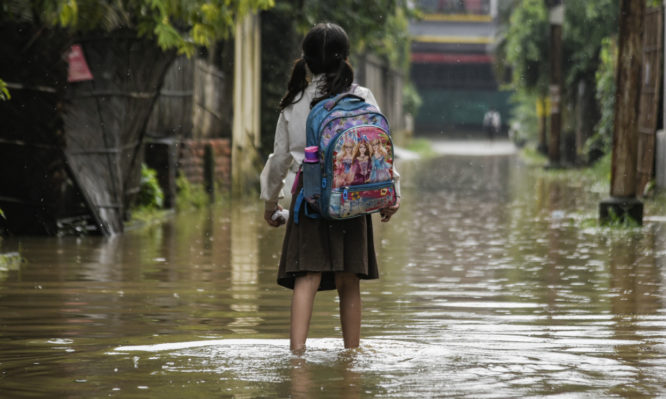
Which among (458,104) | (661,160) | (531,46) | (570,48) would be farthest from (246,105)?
(458,104)

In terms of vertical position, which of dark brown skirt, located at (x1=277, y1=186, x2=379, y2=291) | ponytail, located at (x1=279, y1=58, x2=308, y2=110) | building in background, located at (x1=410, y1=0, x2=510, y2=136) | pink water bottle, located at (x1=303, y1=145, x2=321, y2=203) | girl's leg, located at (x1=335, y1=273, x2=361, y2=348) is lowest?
building in background, located at (x1=410, y1=0, x2=510, y2=136)

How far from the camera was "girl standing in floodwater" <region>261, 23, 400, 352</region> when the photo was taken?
6.12 m

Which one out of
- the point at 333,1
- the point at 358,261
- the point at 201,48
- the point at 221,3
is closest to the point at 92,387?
the point at 358,261

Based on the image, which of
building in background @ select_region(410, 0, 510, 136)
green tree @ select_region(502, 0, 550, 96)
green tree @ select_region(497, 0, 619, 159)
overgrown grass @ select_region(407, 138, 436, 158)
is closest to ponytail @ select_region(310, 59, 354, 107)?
green tree @ select_region(497, 0, 619, 159)

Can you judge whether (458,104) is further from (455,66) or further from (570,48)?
(570,48)

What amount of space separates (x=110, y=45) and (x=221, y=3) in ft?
4.90

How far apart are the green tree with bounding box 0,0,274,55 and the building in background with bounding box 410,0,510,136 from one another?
54.0 metres

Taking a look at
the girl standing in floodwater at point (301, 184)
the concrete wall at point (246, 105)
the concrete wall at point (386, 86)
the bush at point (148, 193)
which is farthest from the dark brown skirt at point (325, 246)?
the concrete wall at point (386, 86)

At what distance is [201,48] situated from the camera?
19984 millimetres

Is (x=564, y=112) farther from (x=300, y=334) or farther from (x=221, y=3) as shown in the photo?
(x=300, y=334)

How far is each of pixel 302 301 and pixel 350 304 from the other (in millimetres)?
301

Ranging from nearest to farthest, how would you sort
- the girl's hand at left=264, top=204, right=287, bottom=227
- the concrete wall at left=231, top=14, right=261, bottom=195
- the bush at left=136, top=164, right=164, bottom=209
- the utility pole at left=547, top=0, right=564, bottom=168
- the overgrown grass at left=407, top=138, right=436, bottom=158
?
the girl's hand at left=264, top=204, right=287, bottom=227, the bush at left=136, top=164, right=164, bottom=209, the concrete wall at left=231, top=14, right=261, bottom=195, the utility pole at left=547, top=0, right=564, bottom=168, the overgrown grass at left=407, top=138, right=436, bottom=158

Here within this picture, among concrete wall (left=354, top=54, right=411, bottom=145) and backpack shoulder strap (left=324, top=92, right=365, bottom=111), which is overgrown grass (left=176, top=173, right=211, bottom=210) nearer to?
backpack shoulder strap (left=324, top=92, right=365, bottom=111)

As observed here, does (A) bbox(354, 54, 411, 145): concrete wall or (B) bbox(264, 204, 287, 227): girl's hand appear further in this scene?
(A) bbox(354, 54, 411, 145): concrete wall
